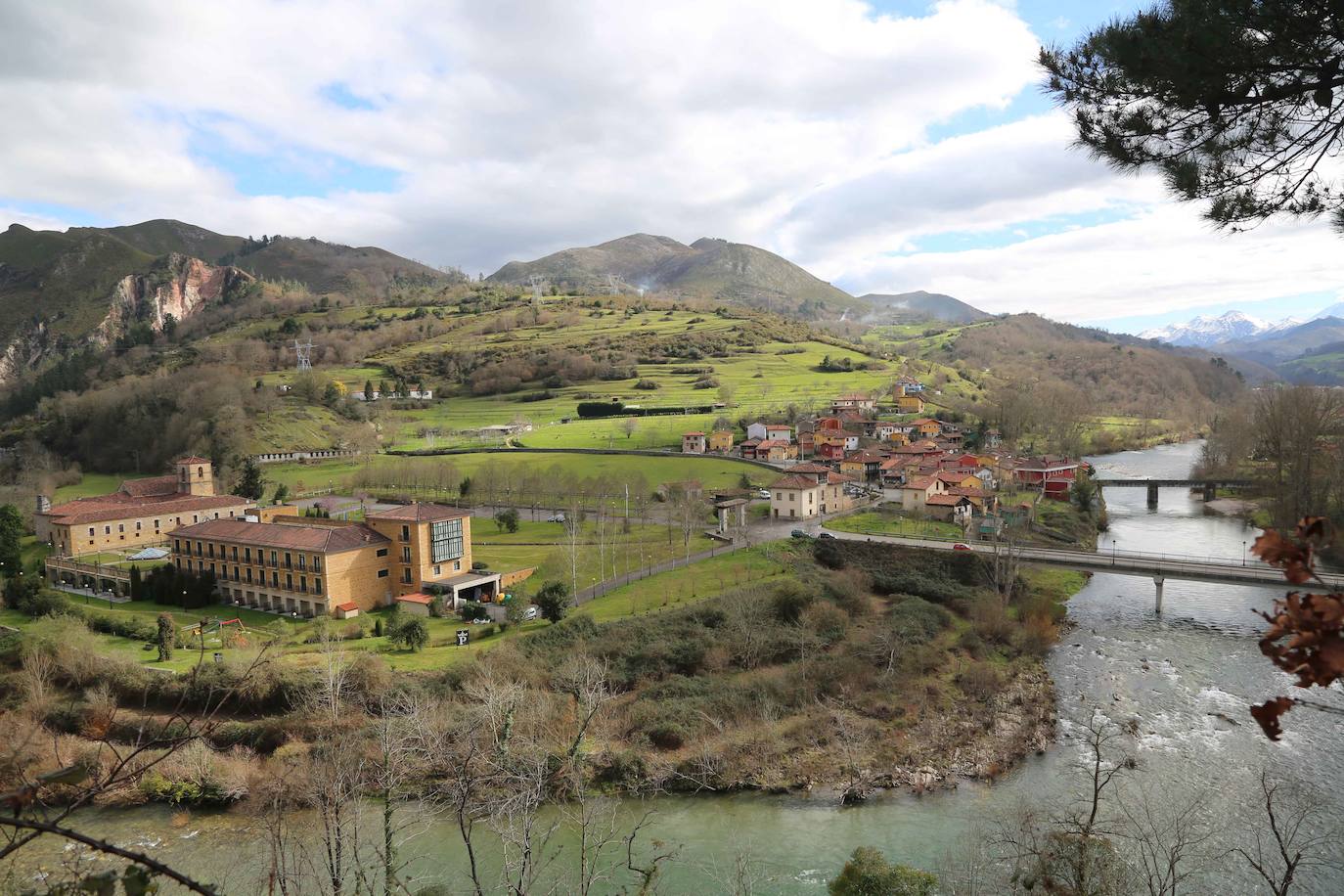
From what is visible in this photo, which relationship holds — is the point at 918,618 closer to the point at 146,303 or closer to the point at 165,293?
the point at 146,303

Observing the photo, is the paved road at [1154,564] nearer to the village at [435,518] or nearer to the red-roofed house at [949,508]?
the village at [435,518]

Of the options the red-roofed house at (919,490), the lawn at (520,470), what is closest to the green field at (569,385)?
the lawn at (520,470)

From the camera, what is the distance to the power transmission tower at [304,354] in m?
96.1

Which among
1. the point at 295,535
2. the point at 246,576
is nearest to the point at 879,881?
the point at 295,535

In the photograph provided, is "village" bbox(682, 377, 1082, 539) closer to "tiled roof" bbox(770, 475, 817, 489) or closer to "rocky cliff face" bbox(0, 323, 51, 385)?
"tiled roof" bbox(770, 475, 817, 489)

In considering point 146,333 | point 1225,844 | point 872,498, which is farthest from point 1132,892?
point 146,333

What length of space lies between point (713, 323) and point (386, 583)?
306ft

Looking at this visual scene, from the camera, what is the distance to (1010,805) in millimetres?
19594

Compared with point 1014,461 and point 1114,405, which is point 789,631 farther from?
point 1114,405

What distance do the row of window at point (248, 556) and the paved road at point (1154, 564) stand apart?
1094 inches

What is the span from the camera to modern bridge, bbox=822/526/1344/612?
110 ft

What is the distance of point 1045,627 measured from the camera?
31391 mm

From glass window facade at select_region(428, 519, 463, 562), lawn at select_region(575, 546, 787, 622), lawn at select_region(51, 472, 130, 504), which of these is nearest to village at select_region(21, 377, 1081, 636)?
glass window facade at select_region(428, 519, 463, 562)

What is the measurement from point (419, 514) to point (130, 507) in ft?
72.1
